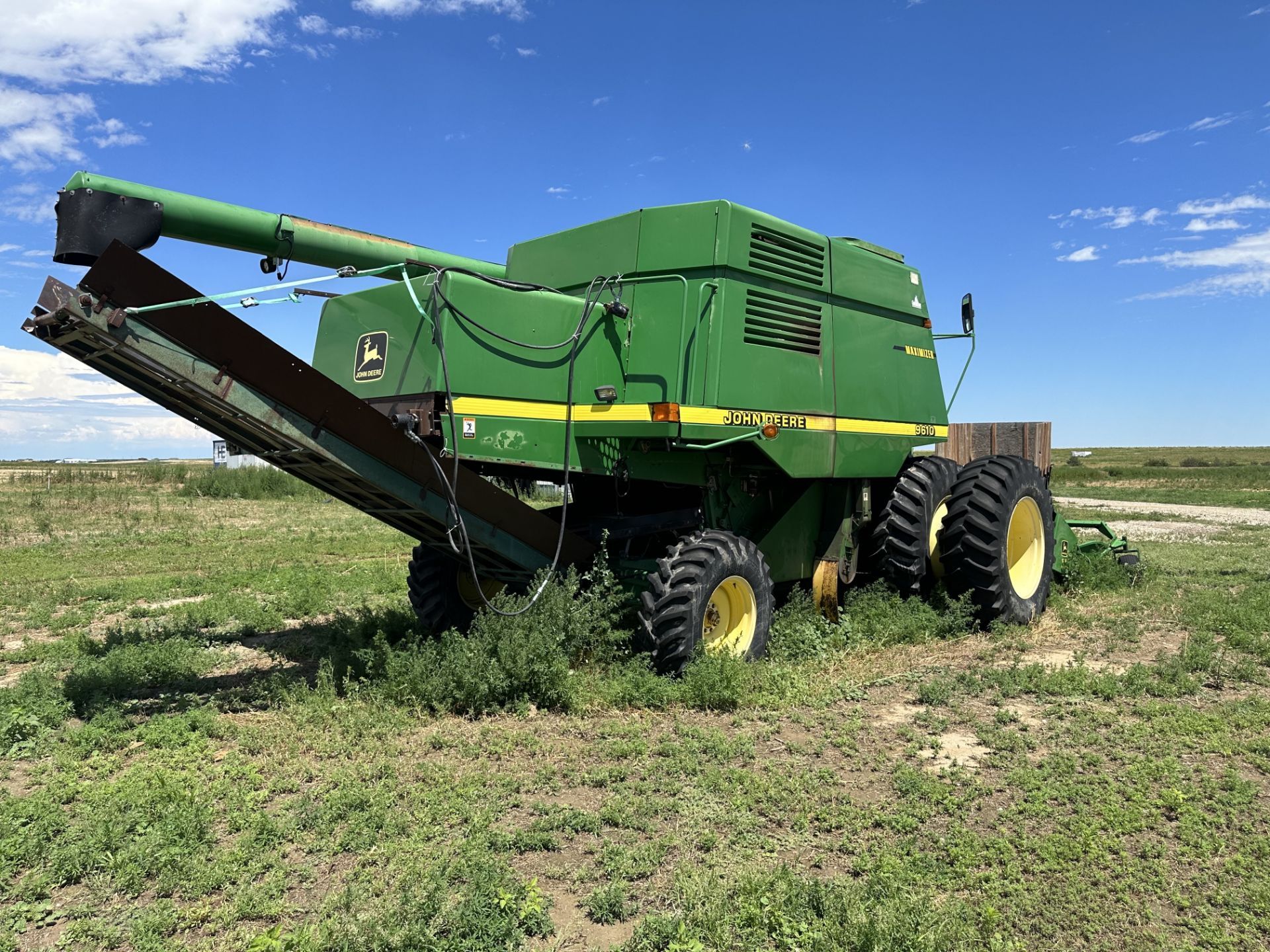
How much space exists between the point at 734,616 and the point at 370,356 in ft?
11.0

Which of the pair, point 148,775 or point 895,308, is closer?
point 148,775

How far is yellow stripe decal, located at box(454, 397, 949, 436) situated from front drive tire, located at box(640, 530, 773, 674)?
0.88 meters

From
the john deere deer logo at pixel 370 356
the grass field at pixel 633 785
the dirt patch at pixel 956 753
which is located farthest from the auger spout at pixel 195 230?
the dirt patch at pixel 956 753

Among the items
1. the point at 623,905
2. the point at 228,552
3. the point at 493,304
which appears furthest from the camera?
the point at 228,552

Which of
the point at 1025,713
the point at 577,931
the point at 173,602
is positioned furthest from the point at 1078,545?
the point at 173,602

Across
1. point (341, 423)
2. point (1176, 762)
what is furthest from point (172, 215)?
point (1176, 762)

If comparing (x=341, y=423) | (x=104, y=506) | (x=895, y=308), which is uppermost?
(x=895, y=308)

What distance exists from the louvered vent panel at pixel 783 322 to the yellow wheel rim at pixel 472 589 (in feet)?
10.0

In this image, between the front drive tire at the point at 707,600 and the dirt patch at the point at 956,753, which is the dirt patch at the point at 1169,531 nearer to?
the front drive tire at the point at 707,600

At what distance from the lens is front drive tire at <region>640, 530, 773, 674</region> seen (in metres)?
6.11

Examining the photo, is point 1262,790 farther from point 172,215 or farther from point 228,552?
point 228,552

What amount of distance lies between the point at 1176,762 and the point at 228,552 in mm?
14176

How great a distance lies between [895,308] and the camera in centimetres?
854

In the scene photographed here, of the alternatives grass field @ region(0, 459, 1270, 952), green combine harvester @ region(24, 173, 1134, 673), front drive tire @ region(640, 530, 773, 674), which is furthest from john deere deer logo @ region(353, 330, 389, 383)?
front drive tire @ region(640, 530, 773, 674)
